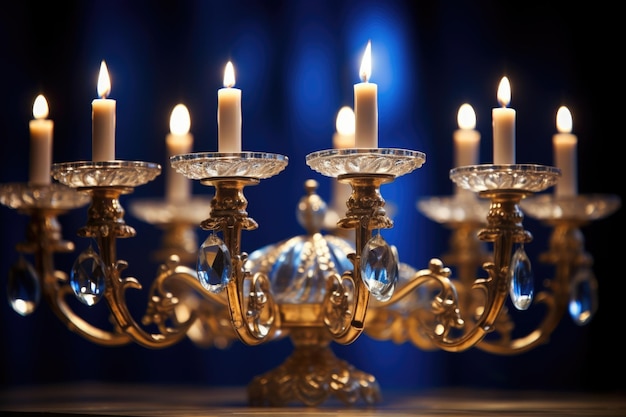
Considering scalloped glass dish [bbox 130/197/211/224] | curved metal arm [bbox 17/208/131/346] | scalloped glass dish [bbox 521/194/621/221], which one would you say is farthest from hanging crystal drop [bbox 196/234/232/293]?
scalloped glass dish [bbox 130/197/211/224]

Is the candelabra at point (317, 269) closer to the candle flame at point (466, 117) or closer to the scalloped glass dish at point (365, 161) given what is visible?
the scalloped glass dish at point (365, 161)

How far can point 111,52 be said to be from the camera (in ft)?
7.20

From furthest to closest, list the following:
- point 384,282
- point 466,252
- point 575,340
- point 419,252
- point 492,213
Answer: point 419,252, point 575,340, point 466,252, point 492,213, point 384,282

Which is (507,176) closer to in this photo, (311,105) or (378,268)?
(378,268)

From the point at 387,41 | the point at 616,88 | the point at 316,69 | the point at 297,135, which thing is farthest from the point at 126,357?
the point at 616,88

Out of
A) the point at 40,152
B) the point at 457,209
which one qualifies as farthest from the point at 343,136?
the point at 40,152

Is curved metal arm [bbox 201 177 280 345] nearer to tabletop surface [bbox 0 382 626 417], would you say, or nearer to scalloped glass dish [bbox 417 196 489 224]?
tabletop surface [bbox 0 382 626 417]

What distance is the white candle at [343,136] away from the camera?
4.69ft

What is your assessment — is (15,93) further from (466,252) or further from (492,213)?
(492,213)

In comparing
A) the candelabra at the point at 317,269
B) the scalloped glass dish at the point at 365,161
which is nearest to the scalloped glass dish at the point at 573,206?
the candelabra at the point at 317,269

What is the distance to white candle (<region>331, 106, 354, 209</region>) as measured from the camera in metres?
1.43

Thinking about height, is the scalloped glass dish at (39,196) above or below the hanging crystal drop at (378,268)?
above

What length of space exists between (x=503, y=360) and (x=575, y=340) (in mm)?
155

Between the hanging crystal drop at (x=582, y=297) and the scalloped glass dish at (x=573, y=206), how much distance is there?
0.35ft
